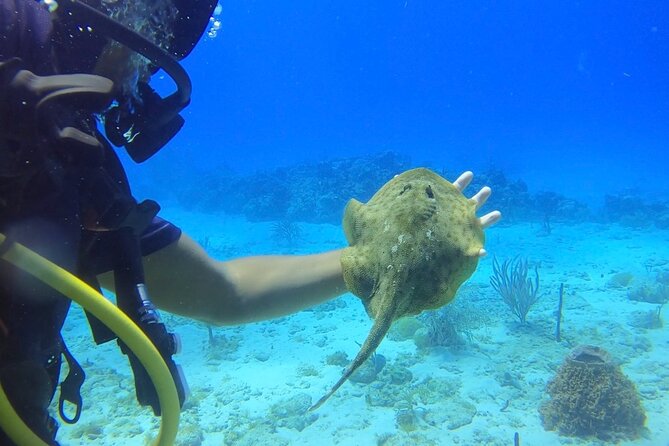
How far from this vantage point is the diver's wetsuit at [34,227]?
1287 millimetres

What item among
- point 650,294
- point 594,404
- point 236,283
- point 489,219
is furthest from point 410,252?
point 650,294

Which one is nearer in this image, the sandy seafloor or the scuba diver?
the scuba diver

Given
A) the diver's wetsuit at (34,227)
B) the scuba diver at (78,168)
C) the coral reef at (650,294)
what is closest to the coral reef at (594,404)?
the coral reef at (650,294)

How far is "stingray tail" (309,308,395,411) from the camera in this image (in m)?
1.77

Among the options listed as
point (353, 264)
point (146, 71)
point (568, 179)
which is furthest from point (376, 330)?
point (568, 179)

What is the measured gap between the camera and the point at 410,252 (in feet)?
6.74

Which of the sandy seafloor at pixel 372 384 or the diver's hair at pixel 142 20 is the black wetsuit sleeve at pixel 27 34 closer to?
the diver's hair at pixel 142 20

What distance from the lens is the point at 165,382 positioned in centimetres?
145

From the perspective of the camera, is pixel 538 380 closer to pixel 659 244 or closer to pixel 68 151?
pixel 68 151

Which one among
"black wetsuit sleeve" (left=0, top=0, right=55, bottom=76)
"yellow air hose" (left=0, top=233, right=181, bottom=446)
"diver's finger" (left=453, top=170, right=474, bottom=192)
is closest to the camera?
"yellow air hose" (left=0, top=233, right=181, bottom=446)

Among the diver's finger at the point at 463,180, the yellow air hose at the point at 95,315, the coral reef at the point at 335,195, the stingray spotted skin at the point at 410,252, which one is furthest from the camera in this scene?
the coral reef at the point at 335,195

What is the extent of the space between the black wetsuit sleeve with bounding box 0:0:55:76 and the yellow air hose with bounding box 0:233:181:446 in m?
0.68

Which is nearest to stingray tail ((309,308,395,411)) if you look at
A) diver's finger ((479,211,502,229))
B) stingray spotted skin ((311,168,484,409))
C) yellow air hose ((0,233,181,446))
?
stingray spotted skin ((311,168,484,409))

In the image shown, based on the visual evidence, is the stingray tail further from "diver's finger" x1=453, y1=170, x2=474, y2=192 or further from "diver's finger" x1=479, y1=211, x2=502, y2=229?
"diver's finger" x1=453, y1=170, x2=474, y2=192
